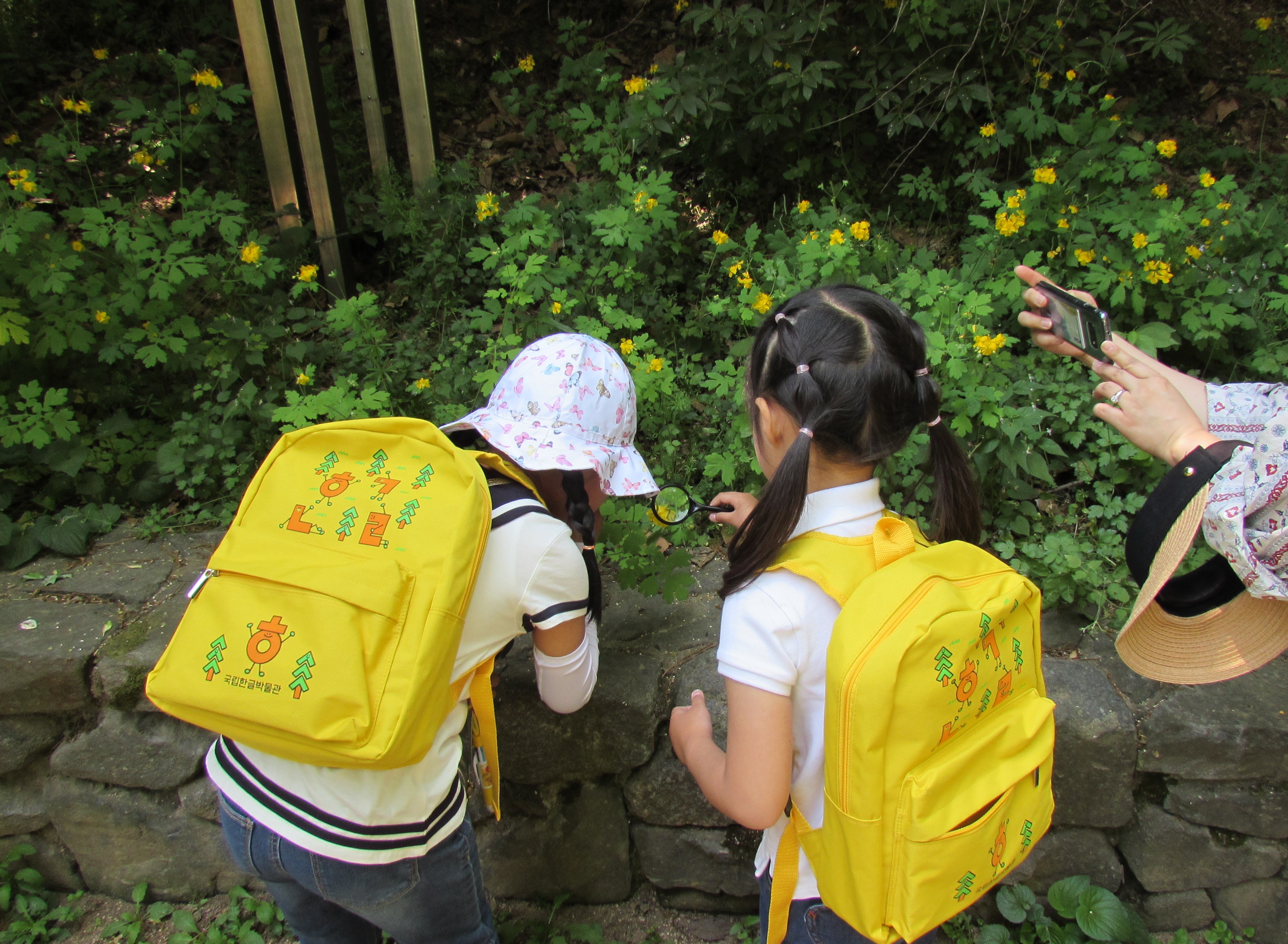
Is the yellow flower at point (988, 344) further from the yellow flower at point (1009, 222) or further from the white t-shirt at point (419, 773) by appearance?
the white t-shirt at point (419, 773)

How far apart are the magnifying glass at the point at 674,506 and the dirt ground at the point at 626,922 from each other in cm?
111

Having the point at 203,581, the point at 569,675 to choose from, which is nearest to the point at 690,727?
the point at 569,675

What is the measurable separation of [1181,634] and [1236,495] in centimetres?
33

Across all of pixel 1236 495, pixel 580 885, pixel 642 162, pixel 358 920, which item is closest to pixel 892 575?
pixel 1236 495

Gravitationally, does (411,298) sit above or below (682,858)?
above

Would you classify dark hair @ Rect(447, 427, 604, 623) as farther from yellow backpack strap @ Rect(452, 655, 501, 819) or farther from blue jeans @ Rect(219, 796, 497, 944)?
blue jeans @ Rect(219, 796, 497, 944)

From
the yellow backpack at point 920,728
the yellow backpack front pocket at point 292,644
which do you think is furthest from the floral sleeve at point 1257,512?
the yellow backpack front pocket at point 292,644

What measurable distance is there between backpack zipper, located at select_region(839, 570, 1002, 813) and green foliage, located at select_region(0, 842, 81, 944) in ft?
8.15

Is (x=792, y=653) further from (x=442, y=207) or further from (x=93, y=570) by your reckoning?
(x=442, y=207)

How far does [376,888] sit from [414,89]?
10.3ft

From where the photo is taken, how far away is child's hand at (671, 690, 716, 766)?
4.76ft

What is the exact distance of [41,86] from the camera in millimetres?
4785

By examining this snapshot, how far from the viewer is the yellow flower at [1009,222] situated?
264 cm

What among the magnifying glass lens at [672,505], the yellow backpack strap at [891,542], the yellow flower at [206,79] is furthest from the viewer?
the yellow flower at [206,79]
